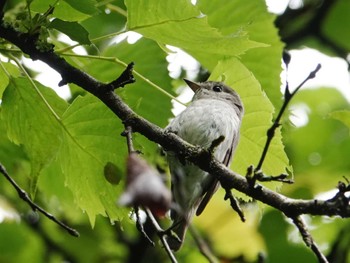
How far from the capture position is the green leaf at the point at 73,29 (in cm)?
271

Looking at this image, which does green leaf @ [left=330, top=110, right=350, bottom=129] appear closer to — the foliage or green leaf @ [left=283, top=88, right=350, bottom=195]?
the foliage

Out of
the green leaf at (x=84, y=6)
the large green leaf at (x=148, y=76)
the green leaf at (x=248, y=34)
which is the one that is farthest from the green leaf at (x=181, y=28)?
the green leaf at (x=248, y=34)

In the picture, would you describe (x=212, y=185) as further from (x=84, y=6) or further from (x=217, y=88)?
(x=84, y=6)

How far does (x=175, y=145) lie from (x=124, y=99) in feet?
1.74

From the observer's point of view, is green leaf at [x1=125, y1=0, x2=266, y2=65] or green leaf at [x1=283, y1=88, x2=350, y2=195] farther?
green leaf at [x1=283, y1=88, x2=350, y2=195]

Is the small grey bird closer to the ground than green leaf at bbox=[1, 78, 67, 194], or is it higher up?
closer to the ground

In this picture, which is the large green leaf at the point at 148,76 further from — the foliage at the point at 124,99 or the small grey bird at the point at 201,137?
the small grey bird at the point at 201,137

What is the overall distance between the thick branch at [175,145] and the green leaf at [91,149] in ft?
0.61

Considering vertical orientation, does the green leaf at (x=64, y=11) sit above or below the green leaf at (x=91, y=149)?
above

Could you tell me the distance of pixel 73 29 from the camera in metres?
2.72

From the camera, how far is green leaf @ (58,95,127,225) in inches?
116

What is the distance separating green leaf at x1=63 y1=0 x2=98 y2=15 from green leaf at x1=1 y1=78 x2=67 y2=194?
0.40 meters

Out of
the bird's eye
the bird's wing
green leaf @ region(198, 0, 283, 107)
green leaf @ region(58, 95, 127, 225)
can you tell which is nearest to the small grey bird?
the bird's wing

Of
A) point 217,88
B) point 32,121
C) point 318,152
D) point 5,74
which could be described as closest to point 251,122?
point 32,121
